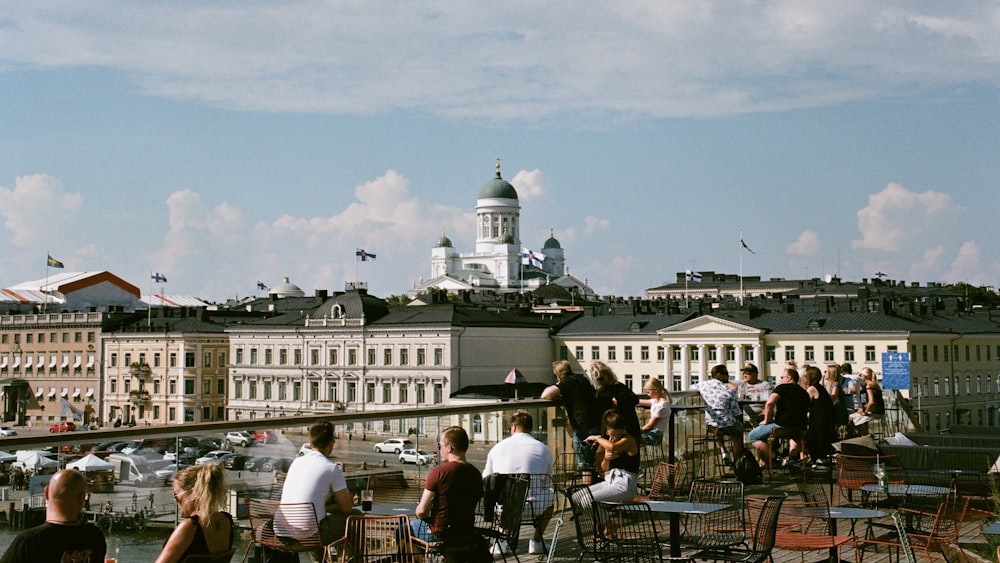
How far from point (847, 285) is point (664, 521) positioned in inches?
5097

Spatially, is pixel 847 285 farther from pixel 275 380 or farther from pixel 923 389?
pixel 275 380

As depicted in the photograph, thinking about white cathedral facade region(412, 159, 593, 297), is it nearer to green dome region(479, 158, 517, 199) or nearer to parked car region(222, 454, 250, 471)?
green dome region(479, 158, 517, 199)

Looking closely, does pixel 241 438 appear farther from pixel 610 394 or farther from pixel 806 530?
pixel 806 530

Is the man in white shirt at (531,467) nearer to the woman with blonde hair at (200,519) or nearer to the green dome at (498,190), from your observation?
the woman with blonde hair at (200,519)

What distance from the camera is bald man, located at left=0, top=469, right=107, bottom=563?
19.4 feet

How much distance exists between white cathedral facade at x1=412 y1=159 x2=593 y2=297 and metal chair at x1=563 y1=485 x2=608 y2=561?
17378 centimetres

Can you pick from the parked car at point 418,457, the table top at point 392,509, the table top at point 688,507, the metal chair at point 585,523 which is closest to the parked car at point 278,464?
the table top at point 392,509

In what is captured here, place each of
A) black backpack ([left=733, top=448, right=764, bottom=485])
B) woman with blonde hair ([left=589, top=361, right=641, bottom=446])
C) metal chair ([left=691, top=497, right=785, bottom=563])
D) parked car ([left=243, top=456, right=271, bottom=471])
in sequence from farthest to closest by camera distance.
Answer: black backpack ([left=733, top=448, right=764, bottom=485])
woman with blonde hair ([left=589, top=361, right=641, bottom=446])
parked car ([left=243, top=456, right=271, bottom=471])
metal chair ([left=691, top=497, right=785, bottom=563])

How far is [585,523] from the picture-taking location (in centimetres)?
800

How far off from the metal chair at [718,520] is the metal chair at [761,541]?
85 mm

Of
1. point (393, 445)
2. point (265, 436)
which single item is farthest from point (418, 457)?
point (265, 436)

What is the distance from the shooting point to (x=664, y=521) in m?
10.1

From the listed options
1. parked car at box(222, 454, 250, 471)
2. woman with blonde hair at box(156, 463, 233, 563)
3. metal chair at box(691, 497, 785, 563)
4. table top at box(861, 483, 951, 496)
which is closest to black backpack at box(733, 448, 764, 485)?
table top at box(861, 483, 951, 496)

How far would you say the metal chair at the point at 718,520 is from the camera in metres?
7.85
